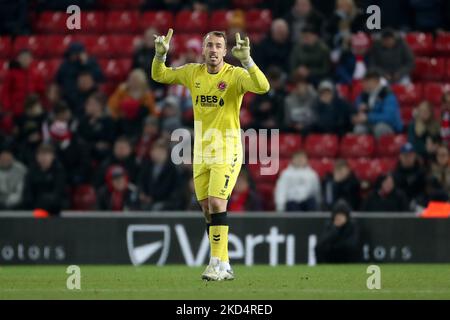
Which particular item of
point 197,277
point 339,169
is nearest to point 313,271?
point 197,277

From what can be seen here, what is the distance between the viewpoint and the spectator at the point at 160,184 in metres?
17.4

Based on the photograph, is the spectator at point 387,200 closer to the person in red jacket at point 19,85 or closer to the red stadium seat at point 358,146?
the red stadium seat at point 358,146

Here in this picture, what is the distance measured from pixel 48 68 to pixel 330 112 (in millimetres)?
5111

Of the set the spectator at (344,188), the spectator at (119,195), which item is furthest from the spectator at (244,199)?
the spectator at (119,195)

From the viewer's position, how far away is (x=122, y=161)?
1809 cm

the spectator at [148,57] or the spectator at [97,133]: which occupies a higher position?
the spectator at [148,57]

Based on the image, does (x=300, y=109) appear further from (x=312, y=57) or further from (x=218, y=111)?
(x=218, y=111)

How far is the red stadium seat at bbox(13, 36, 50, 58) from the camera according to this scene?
21.2 meters

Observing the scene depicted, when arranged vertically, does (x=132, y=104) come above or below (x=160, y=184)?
above

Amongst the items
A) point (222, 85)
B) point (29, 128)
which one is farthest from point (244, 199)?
point (222, 85)

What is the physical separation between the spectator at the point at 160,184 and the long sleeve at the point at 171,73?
551 centimetres

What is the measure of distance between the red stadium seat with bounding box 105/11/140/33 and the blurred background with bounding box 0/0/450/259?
0.08 feet

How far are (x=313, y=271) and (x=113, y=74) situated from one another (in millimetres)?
8049

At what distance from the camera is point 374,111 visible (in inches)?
728
